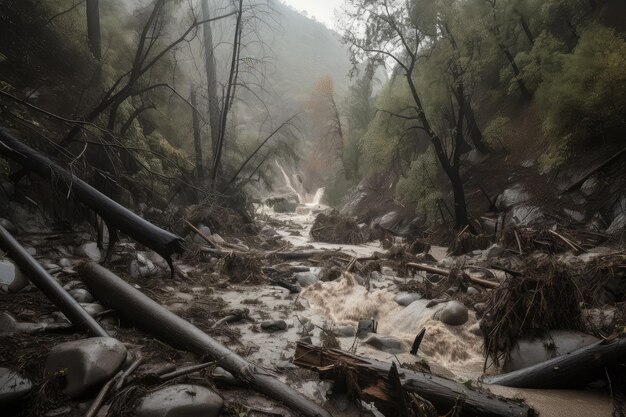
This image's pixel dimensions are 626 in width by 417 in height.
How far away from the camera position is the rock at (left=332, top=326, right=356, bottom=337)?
4723 millimetres

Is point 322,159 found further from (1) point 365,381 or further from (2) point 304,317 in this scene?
(1) point 365,381

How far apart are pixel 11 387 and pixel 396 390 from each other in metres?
2.72

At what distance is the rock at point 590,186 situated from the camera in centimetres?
994

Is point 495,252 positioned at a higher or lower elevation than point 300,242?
higher

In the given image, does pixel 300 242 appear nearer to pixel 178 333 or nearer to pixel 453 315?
pixel 453 315

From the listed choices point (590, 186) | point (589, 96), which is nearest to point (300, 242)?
point (590, 186)

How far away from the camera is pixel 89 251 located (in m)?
6.16

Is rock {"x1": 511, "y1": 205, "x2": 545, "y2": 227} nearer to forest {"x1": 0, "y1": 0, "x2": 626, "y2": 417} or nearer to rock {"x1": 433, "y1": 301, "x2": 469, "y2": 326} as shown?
forest {"x1": 0, "y1": 0, "x2": 626, "y2": 417}

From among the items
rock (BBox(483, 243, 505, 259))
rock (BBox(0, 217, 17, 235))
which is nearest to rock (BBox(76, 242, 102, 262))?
rock (BBox(0, 217, 17, 235))

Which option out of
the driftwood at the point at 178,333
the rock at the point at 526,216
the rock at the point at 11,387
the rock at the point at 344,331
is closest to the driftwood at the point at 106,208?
the driftwood at the point at 178,333

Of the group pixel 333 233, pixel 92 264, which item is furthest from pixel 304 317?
pixel 333 233

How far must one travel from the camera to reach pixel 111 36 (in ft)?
38.2

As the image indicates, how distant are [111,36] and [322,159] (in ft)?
86.2

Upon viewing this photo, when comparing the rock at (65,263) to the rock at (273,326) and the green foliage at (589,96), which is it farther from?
the green foliage at (589,96)
